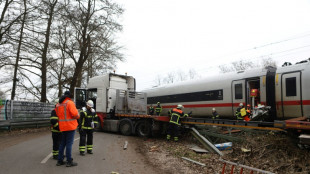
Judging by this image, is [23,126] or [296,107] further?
[23,126]

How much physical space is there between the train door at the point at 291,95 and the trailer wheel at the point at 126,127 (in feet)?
23.9

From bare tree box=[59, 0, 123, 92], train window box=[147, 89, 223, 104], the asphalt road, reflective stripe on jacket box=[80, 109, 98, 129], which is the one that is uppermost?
bare tree box=[59, 0, 123, 92]

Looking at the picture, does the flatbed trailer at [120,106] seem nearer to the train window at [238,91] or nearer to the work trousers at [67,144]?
the train window at [238,91]

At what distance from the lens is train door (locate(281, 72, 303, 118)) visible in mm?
9898

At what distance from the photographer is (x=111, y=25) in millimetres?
20016

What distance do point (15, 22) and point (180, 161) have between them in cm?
1355

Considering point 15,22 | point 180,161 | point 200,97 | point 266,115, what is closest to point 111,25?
point 15,22

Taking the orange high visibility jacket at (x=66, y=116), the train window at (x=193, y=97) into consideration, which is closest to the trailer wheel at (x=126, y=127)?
the train window at (x=193, y=97)

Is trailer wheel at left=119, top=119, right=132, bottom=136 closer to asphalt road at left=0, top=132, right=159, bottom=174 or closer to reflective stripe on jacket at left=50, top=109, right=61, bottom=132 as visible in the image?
asphalt road at left=0, top=132, right=159, bottom=174

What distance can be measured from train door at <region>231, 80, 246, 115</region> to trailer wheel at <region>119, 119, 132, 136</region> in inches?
221

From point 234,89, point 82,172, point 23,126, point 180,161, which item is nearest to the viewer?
point 82,172

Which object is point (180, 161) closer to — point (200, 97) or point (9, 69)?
point (200, 97)

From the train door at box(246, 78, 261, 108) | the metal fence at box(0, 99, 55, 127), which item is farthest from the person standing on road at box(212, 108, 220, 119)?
the metal fence at box(0, 99, 55, 127)

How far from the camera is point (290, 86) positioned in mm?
10203
